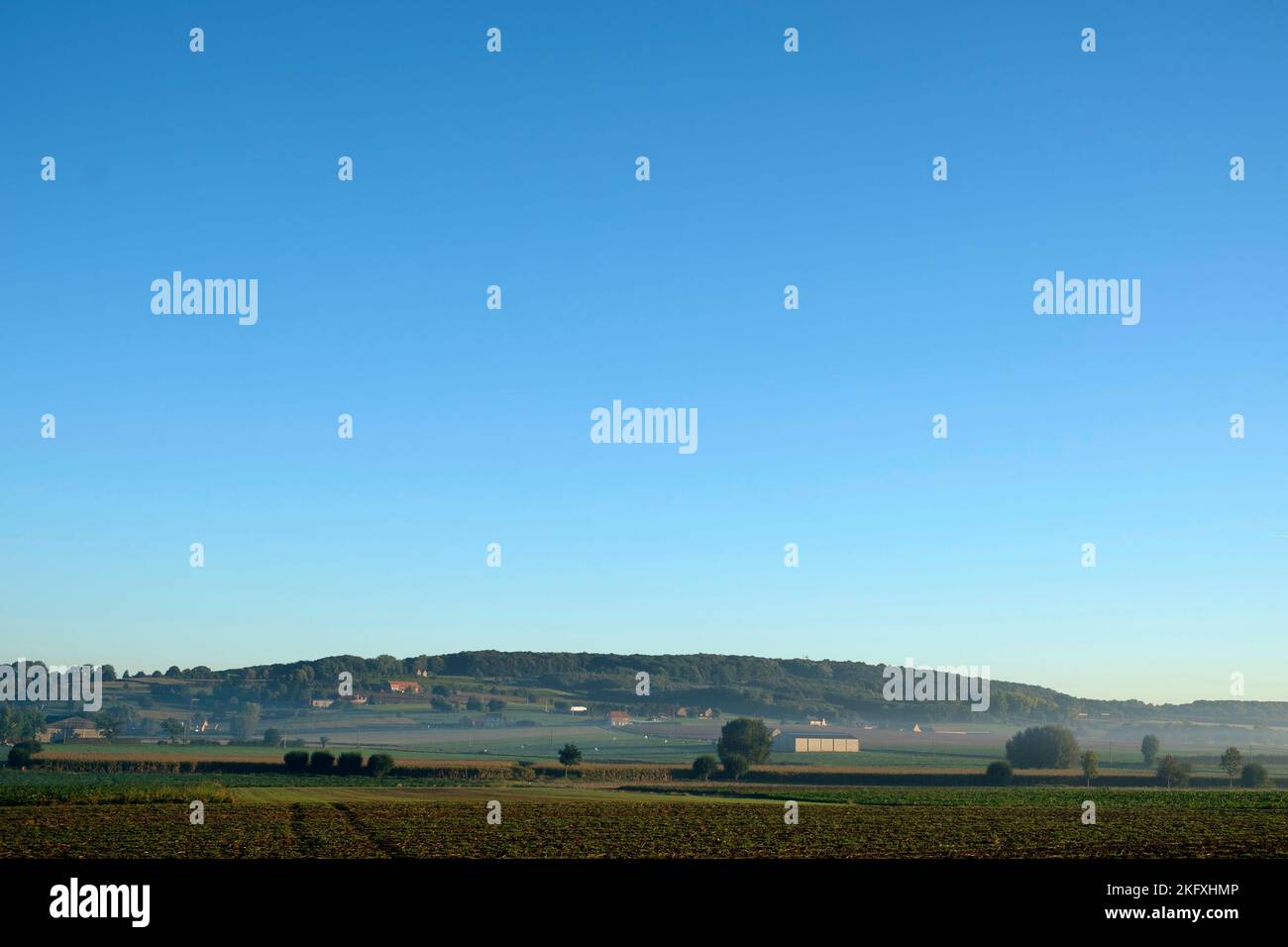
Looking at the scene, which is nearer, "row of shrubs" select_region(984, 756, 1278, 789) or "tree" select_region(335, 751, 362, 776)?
"tree" select_region(335, 751, 362, 776)

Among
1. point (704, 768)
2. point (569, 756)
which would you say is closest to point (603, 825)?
point (704, 768)

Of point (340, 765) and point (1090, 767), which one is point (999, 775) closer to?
point (1090, 767)

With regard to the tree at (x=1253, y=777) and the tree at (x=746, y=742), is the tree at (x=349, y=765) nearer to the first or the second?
the tree at (x=746, y=742)

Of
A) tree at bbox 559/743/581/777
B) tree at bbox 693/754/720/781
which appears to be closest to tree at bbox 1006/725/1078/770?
tree at bbox 693/754/720/781

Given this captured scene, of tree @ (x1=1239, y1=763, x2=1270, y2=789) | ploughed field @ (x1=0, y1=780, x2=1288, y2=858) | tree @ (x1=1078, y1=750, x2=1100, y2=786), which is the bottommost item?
tree @ (x1=1239, y1=763, x2=1270, y2=789)

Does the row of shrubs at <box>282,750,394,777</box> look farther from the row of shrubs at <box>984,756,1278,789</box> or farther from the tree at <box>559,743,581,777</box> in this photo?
the row of shrubs at <box>984,756,1278,789</box>
